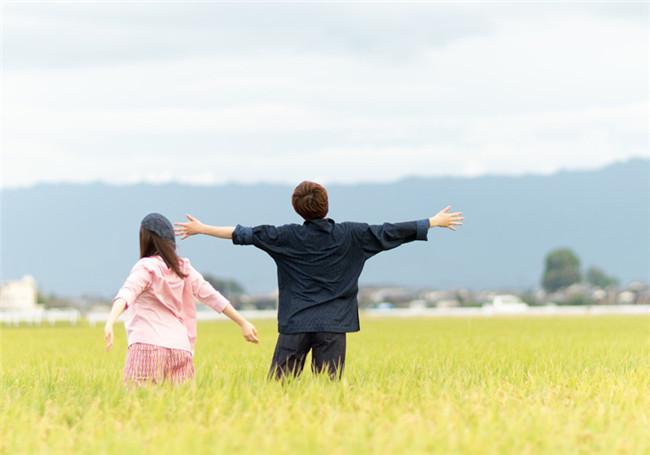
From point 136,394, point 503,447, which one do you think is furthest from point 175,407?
point 503,447

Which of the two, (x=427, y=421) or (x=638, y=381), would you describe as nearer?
(x=427, y=421)

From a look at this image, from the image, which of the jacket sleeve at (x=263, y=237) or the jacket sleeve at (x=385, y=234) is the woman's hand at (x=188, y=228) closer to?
the jacket sleeve at (x=263, y=237)

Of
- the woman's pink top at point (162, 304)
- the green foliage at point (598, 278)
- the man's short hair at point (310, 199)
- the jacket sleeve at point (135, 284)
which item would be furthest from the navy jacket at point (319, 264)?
the green foliage at point (598, 278)

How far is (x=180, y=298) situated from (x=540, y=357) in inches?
286

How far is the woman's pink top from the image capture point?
6707 millimetres

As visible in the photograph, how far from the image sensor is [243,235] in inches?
285

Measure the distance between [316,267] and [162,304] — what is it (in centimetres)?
108

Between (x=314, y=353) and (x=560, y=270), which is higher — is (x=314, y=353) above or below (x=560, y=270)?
below

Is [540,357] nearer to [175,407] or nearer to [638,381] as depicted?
[638,381]

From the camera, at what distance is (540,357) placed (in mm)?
13023

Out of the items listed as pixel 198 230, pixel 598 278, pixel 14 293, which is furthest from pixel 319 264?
pixel 598 278

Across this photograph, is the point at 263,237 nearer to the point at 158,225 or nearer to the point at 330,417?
the point at 158,225

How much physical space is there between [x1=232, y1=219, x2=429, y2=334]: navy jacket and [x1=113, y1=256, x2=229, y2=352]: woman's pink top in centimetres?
50

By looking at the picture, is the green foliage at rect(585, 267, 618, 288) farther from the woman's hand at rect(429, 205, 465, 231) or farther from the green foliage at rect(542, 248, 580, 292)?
the woman's hand at rect(429, 205, 465, 231)
